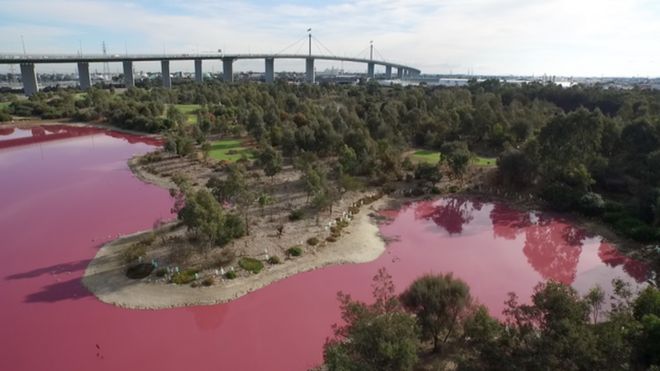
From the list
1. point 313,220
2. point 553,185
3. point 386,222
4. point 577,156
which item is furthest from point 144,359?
point 577,156

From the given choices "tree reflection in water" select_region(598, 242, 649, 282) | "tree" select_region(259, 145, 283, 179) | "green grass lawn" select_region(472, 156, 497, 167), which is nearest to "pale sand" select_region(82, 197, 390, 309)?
"tree" select_region(259, 145, 283, 179)

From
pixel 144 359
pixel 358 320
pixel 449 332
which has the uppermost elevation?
pixel 358 320

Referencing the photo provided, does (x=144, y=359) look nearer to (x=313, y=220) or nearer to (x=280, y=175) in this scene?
(x=313, y=220)

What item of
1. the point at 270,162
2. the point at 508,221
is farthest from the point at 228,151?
the point at 508,221

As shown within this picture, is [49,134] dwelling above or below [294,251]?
above

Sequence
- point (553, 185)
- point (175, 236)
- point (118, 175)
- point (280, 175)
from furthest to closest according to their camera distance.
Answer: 1. point (118, 175)
2. point (280, 175)
3. point (553, 185)
4. point (175, 236)

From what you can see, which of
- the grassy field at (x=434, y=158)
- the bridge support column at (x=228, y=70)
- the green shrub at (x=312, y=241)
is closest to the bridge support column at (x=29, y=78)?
the bridge support column at (x=228, y=70)

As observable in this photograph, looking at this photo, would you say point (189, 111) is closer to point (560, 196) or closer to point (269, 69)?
point (269, 69)
